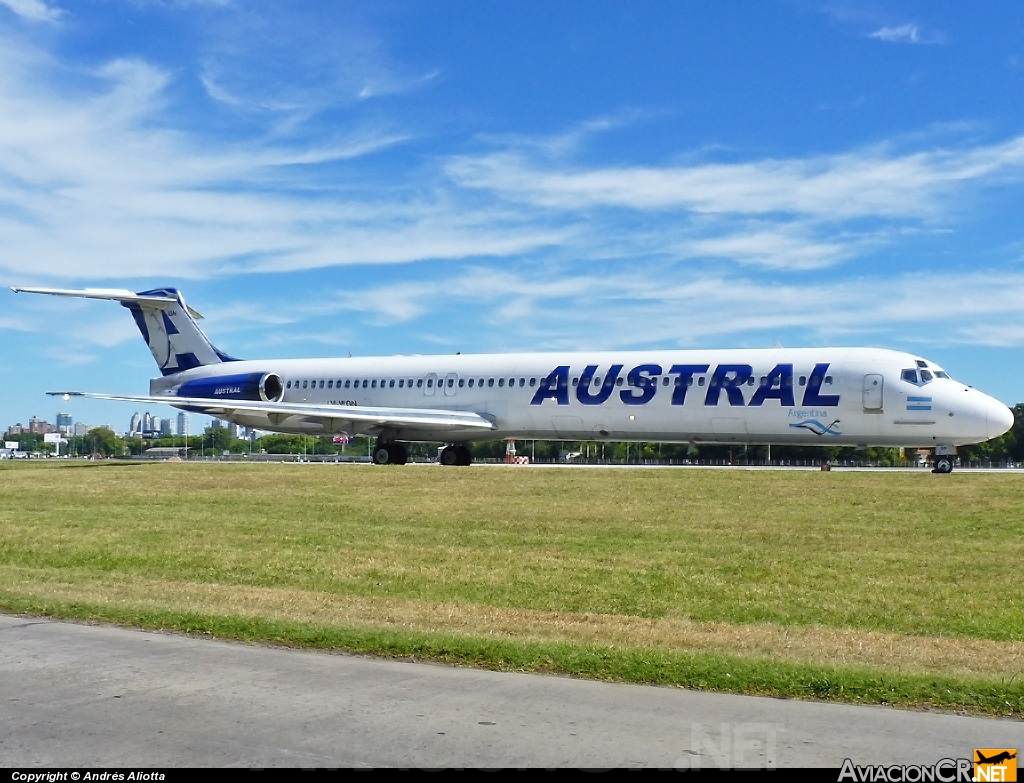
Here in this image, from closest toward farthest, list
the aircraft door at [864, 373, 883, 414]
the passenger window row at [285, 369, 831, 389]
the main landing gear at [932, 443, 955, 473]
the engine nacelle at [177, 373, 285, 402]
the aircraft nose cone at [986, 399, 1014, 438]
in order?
the aircraft nose cone at [986, 399, 1014, 438], the main landing gear at [932, 443, 955, 473], the aircraft door at [864, 373, 883, 414], the passenger window row at [285, 369, 831, 389], the engine nacelle at [177, 373, 285, 402]

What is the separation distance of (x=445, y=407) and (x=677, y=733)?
35.3 metres

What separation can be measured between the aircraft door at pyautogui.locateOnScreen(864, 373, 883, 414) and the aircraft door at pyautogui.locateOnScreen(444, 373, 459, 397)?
15046 mm

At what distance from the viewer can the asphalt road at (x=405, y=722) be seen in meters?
6.30

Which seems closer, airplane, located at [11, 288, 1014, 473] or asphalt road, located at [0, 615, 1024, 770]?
asphalt road, located at [0, 615, 1024, 770]

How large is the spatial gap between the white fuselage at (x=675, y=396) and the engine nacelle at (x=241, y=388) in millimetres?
1428

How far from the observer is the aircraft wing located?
4069 centimetres

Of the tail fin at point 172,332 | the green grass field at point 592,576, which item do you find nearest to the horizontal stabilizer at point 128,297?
the tail fin at point 172,332

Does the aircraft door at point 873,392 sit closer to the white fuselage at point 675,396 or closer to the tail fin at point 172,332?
the white fuselage at point 675,396

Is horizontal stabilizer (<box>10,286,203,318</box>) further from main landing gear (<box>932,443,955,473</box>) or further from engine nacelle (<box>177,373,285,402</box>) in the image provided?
main landing gear (<box>932,443,955,473</box>)

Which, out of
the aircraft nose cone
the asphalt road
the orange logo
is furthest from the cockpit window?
the orange logo

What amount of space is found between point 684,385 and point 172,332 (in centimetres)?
2449

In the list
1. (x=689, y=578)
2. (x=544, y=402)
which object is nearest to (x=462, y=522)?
(x=689, y=578)

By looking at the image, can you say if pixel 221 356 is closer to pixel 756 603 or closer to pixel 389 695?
pixel 756 603

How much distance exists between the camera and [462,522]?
20375 millimetres
